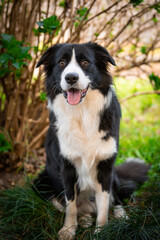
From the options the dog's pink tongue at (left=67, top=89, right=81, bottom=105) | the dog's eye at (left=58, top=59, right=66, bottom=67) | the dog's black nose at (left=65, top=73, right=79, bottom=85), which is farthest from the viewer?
the dog's eye at (left=58, top=59, right=66, bottom=67)

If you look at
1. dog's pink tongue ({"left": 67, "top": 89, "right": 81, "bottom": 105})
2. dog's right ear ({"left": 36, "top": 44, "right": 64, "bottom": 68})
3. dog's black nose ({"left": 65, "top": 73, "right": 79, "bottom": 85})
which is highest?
dog's right ear ({"left": 36, "top": 44, "right": 64, "bottom": 68})

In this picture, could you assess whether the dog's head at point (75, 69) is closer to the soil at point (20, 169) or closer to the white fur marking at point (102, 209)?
the white fur marking at point (102, 209)

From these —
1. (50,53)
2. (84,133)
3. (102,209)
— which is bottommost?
(102,209)

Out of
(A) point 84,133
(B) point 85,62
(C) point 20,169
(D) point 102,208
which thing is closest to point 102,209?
(D) point 102,208

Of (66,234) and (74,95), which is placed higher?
(74,95)

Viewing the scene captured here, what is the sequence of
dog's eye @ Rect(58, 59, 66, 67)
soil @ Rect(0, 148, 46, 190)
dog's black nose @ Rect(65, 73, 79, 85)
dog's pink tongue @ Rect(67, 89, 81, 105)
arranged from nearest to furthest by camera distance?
dog's black nose @ Rect(65, 73, 79, 85), dog's pink tongue @ Rect(67, 89, 81, 105), dog's eye @ Rect(58, 59, 66, 67), soil @ Rect(0, 148, 46, 190)

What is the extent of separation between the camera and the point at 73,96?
2.31m

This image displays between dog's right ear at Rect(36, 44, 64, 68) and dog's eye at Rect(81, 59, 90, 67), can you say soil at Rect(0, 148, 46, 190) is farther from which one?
dog's eye at Rect(81, 59, 90, 67)

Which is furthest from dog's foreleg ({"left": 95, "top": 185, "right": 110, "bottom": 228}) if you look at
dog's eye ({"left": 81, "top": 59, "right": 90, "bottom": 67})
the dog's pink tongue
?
dog's eye ({"left": 81, "top": 59, "right": 90, "bottom": 67})

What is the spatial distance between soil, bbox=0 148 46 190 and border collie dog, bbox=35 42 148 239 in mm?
803

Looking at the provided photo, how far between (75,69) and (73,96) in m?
0.23

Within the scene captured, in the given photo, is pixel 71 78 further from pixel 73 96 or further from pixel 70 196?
pixel 70 196

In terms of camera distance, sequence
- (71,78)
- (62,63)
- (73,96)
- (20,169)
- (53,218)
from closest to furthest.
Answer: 1. (71,78)
2. (73,96)
3. (62,63)
4. (53,218)
5. (20,169)

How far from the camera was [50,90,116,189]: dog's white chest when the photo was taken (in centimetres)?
243
